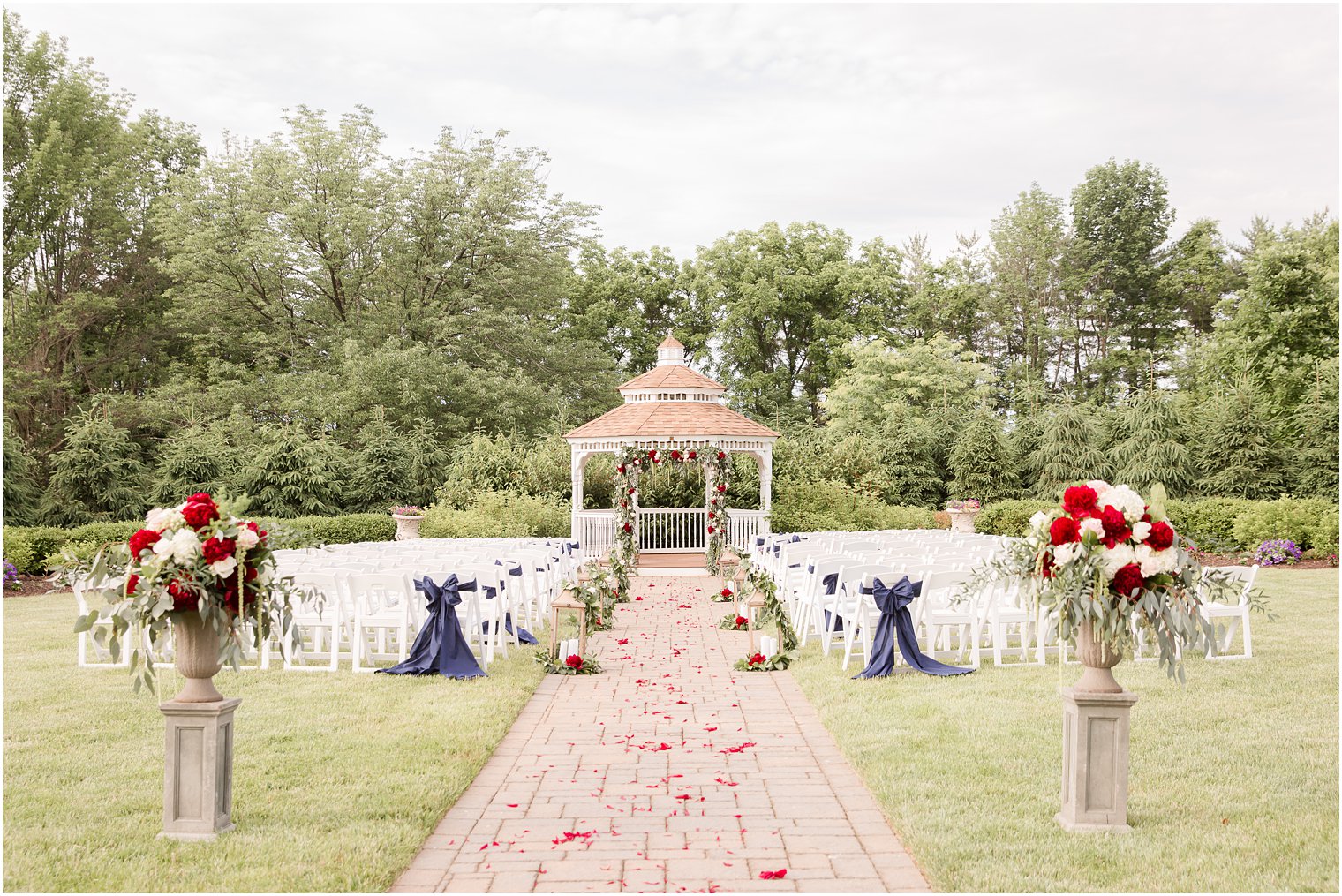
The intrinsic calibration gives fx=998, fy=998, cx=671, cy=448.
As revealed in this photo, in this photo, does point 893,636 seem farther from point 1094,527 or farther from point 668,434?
point 668,434

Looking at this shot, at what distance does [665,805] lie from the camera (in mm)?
5312

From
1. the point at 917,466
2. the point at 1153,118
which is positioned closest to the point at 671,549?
the point at 917,466

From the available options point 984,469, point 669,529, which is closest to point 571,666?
point 669,529

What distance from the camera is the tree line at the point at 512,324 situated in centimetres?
2300

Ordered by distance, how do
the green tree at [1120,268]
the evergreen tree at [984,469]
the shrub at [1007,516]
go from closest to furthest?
the shrub at [1007,516], the evergreen tree at [984,469], the green tree at [1120,268]

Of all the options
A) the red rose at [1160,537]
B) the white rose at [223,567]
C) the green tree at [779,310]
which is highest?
the green tree at [779,310]

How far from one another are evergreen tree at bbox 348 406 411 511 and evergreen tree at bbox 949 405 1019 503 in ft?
43.9

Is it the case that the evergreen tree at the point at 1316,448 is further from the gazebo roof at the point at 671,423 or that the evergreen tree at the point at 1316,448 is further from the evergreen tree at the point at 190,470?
the evergreen tree at the point at 190,470

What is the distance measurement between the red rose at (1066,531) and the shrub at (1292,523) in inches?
614

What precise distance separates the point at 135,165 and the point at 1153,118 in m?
33.2

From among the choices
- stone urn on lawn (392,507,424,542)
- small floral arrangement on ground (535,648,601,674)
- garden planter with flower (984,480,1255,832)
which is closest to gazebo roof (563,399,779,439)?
stone urn on lawn (392,507,424,542)

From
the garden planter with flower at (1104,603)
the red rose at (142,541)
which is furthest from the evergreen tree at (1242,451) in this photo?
the red rose at (142,541)

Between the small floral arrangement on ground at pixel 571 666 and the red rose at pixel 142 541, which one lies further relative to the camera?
the small floral arrangement on ground at pixel 571 666

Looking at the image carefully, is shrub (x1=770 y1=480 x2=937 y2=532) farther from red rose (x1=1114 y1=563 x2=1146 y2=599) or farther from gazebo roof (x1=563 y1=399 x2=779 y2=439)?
red rose (x1=1114 y1=563 x2=1146 y2=599)
